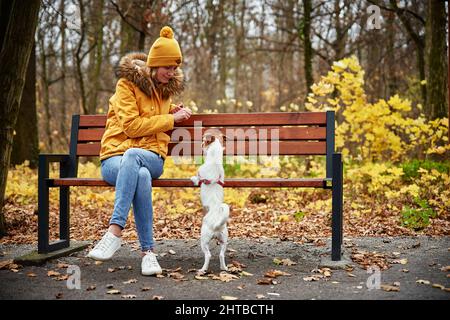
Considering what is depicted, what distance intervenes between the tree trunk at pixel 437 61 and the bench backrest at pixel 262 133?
515cm

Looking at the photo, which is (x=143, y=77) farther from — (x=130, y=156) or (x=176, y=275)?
(x=176, y=275)

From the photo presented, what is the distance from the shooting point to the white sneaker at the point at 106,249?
11.4 ft

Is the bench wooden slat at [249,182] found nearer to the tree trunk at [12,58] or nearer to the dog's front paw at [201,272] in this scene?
the dog's front paw at [201,272]

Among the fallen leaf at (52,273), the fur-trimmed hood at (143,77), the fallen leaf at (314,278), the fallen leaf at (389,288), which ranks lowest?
the fallen leaf at (52,273)

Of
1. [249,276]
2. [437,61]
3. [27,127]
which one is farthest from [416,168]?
[27,127]

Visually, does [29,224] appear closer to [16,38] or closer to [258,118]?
[16,38]

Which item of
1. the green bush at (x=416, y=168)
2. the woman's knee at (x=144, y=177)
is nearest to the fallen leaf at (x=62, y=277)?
the woman's knee at (x=144, y=177)

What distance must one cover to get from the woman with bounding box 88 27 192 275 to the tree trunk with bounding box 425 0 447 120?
5.90 meters

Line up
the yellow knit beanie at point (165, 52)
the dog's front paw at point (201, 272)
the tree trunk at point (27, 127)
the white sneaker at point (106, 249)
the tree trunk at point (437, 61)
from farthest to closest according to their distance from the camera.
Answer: the tree trunk at point (27, 127)
the tree trunk at point (437, 61)
the yellow knit beanie at point (165, 52)
the dog's front paw at point (201, 272)
the white sneaker at point (106, 249)

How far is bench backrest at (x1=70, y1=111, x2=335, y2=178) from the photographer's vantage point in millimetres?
4387

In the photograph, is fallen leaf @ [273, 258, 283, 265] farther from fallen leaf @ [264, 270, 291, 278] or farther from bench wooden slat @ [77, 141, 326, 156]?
bench wooden slat @ [77, 141, 326, 156]

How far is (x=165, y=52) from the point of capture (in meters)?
3.92

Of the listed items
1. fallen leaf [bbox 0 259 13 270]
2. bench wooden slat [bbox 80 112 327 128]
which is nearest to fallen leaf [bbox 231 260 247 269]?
A: bench wooden slat [bbox 80 112 327 128]

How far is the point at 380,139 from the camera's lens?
764 centimetres
